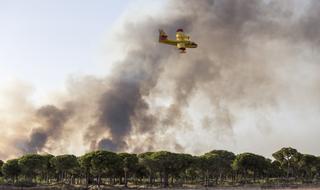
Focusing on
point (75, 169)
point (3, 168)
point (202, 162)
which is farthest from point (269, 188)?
point (3, 168)

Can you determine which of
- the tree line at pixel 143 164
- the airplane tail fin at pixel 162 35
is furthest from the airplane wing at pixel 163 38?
the tree line at pixel 143 164

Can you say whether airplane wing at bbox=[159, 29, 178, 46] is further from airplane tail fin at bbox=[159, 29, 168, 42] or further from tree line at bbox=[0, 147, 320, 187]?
tree line at bbox=[0, 147, 320, 187]

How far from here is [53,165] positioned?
17025 cm

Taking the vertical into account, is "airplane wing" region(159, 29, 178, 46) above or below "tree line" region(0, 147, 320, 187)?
above

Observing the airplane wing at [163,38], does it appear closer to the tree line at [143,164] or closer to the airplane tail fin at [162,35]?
the airplane tail fin at [162,35]

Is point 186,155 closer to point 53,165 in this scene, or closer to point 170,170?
point 170,170

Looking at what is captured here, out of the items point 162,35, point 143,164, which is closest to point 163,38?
point 162,35

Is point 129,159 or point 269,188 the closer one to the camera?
point 269,188

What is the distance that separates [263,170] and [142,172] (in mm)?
54354

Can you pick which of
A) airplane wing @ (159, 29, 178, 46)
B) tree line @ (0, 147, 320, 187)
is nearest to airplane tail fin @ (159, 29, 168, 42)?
airplane wing @ (159, 29, 178, 46)

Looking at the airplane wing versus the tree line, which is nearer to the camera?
the airplane wing

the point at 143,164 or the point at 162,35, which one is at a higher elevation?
the point at 162,35

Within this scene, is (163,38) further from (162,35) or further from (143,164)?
(143,164)

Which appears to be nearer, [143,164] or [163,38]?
[163,38]
